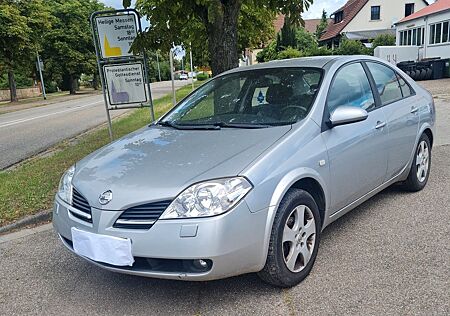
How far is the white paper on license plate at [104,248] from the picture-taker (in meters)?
2.62

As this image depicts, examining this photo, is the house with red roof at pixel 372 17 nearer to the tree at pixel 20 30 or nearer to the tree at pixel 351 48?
the tree at pixel 351 48

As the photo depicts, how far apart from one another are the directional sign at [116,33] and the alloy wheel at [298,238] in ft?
15.7

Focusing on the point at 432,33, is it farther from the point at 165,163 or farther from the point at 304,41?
the point at 165,163

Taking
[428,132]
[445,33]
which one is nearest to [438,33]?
[445,33]

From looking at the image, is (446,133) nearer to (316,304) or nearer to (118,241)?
(316,304)

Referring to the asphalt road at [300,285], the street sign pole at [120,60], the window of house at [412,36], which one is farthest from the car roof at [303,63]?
the window of house at [412,36]

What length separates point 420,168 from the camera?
4.82 metres

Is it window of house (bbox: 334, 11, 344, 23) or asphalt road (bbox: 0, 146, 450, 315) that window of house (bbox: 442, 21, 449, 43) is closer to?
window of house (bbox: 334, 11, 344, 23)

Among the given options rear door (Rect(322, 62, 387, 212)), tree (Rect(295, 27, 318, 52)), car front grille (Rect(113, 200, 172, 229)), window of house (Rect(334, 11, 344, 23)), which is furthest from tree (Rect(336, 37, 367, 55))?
car front grille (Rect(113, 200, 172, 229))

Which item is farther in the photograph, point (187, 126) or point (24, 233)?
point (24, 233)

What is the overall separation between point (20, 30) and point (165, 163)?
3022 centimetres

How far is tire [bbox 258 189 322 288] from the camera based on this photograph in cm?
279

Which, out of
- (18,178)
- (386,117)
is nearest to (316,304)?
(386,117)

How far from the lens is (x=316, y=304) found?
2.77m
